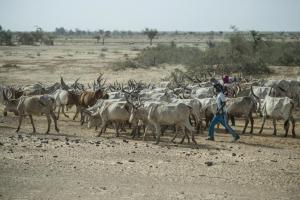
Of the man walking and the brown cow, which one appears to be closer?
the man walking

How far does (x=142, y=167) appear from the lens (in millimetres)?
12984

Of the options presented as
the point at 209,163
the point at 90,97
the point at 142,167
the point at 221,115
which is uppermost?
the point at 221,115

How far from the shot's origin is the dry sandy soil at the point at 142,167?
35.8 feet

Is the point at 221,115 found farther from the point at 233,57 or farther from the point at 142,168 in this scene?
the point at 233,57

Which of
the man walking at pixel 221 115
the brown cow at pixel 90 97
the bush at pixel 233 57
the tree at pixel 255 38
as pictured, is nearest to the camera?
the man walking at pixel 221 115

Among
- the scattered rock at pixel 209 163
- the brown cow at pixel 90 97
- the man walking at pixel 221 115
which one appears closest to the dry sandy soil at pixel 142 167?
the scattered rock at pixel 209 163

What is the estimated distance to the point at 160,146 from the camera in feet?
53.1

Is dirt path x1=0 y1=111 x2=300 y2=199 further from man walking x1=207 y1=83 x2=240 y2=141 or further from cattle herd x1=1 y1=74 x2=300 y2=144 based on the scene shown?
cattle herd x1=1 y1=74 x2=300 y2=144

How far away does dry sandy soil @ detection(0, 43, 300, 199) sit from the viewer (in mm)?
10906

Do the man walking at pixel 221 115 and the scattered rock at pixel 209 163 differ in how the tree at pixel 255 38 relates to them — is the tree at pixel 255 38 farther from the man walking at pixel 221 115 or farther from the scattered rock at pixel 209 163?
the scattered rock at pixel 209 163

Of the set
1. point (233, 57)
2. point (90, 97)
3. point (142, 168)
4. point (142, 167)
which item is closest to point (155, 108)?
point (142, 167)

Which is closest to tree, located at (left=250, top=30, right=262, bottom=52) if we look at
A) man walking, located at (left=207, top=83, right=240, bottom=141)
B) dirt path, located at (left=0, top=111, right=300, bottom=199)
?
dirt path, located at (left=0, top=111, right=300, bottom=199)

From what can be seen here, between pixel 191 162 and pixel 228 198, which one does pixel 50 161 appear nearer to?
Result: pixel 191 162

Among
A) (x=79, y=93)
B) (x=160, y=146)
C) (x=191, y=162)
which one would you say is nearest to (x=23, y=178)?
(x=191, y=162)
